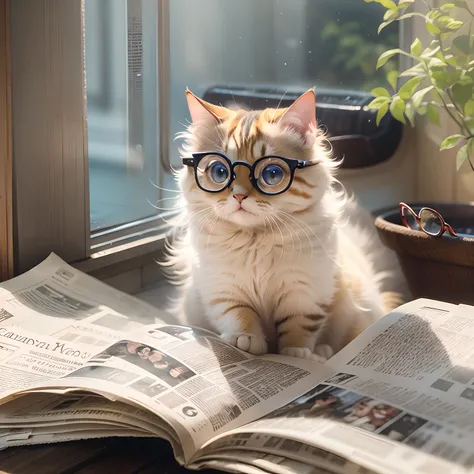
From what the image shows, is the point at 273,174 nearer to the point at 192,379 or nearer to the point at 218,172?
the point at 218,172

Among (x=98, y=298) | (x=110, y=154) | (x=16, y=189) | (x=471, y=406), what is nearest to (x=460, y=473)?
(x=471, y=406)

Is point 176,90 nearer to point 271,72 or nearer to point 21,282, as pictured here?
point 271,72

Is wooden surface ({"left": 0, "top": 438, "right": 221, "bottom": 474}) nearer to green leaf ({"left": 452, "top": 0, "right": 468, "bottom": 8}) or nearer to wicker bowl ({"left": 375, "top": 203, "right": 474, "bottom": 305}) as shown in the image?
wicker bowl ({"left": 375, "top": 203, "right": 474, "bottom": 305})

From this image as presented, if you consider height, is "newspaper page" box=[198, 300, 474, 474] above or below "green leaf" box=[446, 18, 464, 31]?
below

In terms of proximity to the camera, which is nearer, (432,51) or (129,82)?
(432,51)

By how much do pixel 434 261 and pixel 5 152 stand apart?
0.76 metres

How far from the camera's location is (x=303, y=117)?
1009mm

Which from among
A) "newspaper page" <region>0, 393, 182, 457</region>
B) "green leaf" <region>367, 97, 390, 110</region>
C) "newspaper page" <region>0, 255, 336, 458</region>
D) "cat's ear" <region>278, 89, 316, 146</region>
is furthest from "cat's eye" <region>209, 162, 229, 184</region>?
"green leaf" <region>367, 97, 390, 110</region>

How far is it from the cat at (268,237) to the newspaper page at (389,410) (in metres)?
0.10

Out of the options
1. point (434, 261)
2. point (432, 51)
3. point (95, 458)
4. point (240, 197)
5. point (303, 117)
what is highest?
point (432, 51)

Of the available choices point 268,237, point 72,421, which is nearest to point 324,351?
point 268,237

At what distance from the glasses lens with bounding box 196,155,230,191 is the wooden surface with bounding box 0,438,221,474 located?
360mm

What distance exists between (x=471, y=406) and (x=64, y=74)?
0.90m

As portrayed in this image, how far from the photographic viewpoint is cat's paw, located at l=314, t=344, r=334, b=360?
1.08 metres
